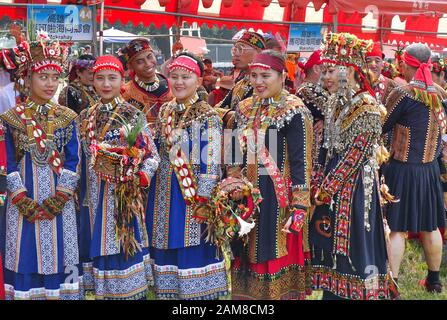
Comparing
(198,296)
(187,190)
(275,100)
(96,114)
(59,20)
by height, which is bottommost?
(198,296)

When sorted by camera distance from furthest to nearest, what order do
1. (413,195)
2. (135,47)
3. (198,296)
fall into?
(135,47) < (413,195) < (198,296)

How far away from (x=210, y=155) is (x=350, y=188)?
3.37 feet

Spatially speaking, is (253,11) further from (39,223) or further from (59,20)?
(39,223)

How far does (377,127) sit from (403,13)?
6.29 m

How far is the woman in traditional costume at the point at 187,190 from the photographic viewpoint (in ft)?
15.0

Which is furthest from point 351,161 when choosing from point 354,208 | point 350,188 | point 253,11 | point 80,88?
point 253,11

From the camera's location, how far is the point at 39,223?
14.6 ft

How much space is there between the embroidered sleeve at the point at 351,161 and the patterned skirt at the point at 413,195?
1166 millimetres

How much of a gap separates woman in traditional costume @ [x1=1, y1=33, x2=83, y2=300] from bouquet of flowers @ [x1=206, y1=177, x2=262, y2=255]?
102 cm

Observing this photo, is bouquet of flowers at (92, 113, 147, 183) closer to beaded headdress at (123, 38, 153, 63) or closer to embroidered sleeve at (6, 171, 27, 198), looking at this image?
embroidered sleeve at (6, 171, 27, 198)

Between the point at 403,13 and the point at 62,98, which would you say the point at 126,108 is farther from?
the point at 403,13

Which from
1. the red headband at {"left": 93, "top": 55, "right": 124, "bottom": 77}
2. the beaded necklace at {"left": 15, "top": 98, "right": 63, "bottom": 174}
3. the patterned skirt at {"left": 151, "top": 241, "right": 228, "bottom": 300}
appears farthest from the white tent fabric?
the patterned skirt at {"left": 151, "top": 241, "right": 228, "bottom": 300}

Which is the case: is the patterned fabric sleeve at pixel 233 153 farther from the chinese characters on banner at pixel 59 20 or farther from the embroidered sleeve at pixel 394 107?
the chinese characters on banner at pixel 59 20
